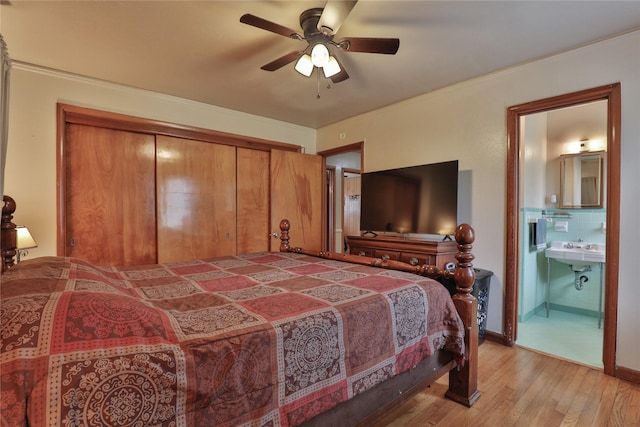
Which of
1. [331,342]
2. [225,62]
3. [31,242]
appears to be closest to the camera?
[331,342]

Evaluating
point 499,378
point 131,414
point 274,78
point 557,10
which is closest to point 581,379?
point 499,378

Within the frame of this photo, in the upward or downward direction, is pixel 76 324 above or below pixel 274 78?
below

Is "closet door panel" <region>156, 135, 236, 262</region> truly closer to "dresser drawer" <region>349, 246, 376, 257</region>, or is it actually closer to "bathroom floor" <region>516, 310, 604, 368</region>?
"dresser drawer" <region>349, 246, 376, 257</region>

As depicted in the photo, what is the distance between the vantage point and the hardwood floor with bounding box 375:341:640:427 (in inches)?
65.4

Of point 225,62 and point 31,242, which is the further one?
point 225,62

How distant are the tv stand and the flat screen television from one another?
0.22m

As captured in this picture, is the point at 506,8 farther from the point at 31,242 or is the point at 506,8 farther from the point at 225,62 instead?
the point at 31,242

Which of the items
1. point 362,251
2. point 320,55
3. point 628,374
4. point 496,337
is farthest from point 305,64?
point 628,374

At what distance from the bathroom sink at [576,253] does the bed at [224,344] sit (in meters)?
2.44

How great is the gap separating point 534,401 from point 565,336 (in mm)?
1478

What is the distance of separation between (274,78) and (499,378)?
3131 mm

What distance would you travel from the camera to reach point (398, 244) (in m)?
2.85

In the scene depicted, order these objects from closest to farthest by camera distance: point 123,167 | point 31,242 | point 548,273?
point 31,242, point 123,167, point 548,273

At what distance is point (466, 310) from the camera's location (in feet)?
5.44
